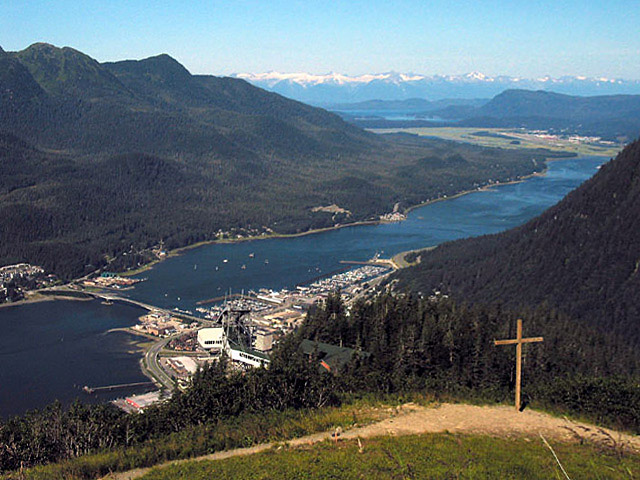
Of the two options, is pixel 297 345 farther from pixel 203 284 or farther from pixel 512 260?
pixel 203 284

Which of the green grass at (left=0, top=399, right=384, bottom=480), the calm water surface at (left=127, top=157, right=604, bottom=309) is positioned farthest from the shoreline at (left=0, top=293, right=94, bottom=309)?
the green grass at (left=0, top=399, right=384, bottom=480)

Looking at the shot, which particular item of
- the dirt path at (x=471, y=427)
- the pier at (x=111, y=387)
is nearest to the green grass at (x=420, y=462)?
the dirt path at (x=471, y=427)

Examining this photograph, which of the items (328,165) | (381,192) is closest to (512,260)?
(381,192)

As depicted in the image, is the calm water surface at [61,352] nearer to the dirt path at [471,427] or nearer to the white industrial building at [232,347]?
the white industrial building at [232,347]

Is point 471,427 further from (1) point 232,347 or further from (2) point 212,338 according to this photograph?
(2) point 212,338

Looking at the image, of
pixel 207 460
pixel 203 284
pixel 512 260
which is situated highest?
pixel 207 460

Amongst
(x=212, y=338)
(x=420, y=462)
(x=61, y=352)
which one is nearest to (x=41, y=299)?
(x=61, y=352)
